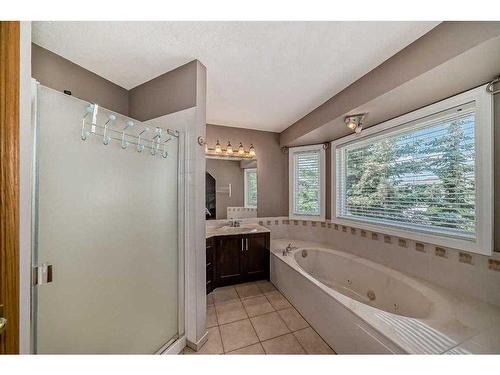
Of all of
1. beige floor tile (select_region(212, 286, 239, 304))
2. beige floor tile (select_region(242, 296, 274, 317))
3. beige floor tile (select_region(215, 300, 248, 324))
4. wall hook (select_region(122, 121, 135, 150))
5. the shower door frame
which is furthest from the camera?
beige floor tile (select_region(212, 286, 239, 304))

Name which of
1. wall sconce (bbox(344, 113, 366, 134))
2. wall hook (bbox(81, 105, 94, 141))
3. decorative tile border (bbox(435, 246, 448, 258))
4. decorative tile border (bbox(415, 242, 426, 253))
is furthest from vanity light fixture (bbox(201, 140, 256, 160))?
decorative tile border (bbox(435, 246, 448, 258))

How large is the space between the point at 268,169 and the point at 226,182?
30.1 inches

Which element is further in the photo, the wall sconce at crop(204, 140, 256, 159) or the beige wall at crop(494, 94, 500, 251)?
the wall sconce at crop(204, 140, 256, 159)

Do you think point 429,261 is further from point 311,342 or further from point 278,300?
point 278,300

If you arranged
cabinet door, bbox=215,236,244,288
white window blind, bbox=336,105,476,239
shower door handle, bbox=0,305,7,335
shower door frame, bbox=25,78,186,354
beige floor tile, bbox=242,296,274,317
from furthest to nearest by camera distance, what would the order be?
cabinet door, bbox=215,236,244,288
beige floor tile, bbox=242,296,274,317
white window blind, bbox=336,105,476,239
shower door frame, bbox=25,78,186,354
shower door handle, bbox=0,305,7,335

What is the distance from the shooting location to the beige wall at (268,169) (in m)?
2.89

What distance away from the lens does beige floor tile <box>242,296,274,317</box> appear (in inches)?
72.7

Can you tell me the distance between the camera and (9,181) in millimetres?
612

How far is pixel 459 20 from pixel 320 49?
2.36 ft

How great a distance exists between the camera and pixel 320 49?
1.31 metres

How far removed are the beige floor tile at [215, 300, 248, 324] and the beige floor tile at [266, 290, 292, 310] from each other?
0.35 m

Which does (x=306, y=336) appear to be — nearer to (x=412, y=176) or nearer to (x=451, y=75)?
(x=412, y=176)

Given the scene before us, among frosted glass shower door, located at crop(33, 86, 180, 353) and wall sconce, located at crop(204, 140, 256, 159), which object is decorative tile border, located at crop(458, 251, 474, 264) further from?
wall sconce, located at crop(204, 140, 256, 159)
